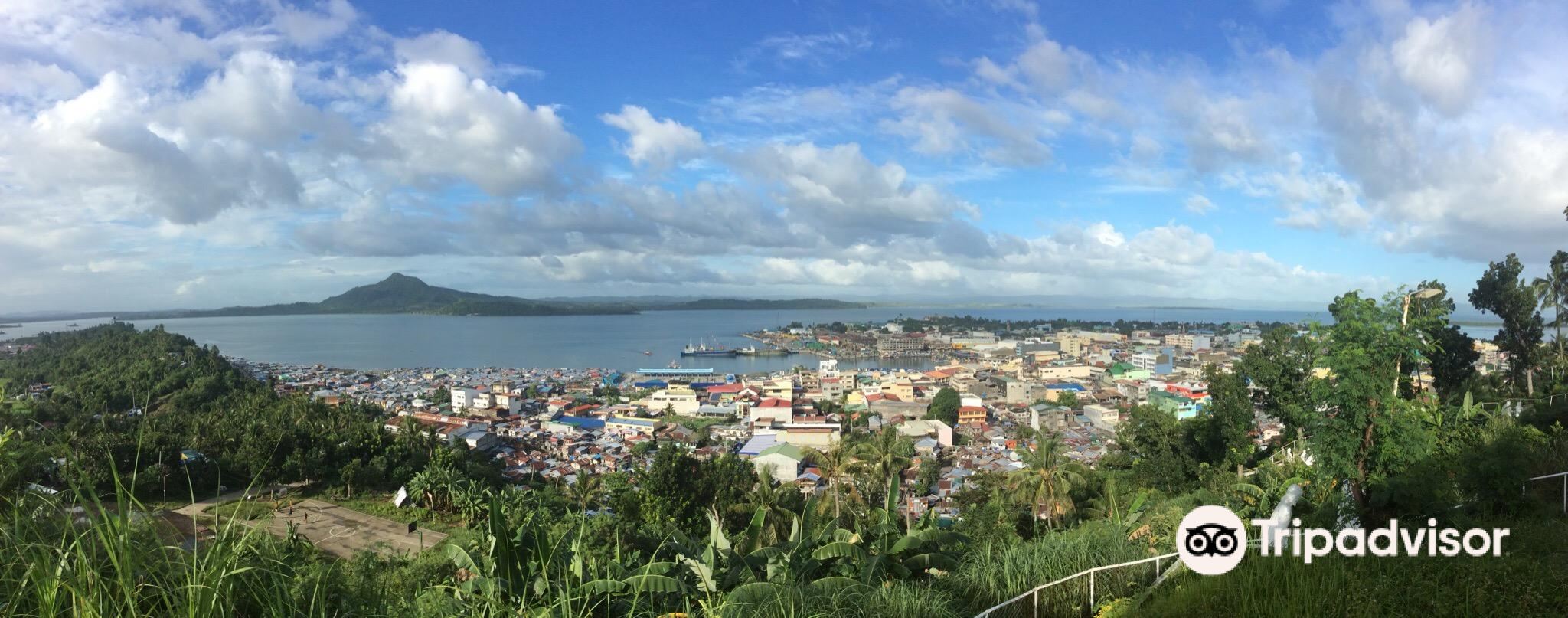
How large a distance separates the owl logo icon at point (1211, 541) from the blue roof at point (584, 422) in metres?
22.3

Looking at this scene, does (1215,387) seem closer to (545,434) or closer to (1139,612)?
(1139,612)

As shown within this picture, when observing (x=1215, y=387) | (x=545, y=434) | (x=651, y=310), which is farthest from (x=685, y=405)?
(x=651, y=310)

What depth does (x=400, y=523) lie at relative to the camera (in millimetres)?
8414

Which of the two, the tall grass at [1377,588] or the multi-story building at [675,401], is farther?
the multi-story building at [675,401]

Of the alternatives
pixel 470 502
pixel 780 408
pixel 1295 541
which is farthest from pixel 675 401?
pixel 1295 541

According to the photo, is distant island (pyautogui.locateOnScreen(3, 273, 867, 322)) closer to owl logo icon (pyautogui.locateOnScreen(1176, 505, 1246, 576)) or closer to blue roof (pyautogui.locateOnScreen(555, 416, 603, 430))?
blue roof (pyautogui.locateOnScreen(555, 416, 603, 430))

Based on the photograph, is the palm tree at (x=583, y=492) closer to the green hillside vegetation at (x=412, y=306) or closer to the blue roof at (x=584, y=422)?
the blue roof at (x=584, y=422)

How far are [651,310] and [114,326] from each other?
101 m

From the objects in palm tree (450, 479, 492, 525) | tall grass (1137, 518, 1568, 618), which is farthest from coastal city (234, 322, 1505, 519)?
tall grass (1137, 518, 1568, 618)

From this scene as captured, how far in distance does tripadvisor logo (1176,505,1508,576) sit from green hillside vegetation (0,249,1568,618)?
86mm

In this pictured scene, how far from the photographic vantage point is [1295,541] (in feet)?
8.86

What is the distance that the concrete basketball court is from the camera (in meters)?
7.34

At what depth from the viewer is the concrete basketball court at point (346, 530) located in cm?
734

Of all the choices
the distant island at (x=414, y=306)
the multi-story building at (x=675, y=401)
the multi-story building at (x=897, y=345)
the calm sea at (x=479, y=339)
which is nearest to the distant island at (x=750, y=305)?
the distant island at (x=414, y=306)
